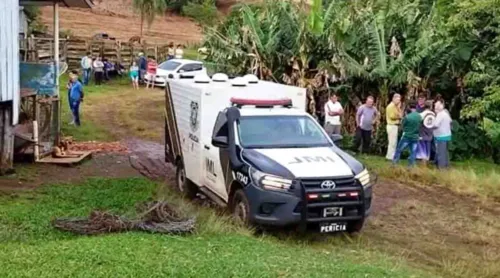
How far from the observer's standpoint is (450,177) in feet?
51.0

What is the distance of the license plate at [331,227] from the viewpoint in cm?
1046

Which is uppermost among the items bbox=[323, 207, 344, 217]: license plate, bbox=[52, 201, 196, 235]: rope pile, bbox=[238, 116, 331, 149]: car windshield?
bbox=[238, 116, 331, 149]: car windshield

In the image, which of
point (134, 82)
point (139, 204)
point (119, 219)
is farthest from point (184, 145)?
point (134, 82)

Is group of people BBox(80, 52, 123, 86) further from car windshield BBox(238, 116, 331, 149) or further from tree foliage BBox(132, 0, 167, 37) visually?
car windshield BBox(238, 116, 331, 149)

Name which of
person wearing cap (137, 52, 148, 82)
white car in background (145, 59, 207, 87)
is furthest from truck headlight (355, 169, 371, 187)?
person wearing cap (137, 52, 148, 82)

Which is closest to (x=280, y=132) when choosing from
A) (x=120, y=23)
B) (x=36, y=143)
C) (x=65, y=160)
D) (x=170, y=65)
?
(x=65, y=160)

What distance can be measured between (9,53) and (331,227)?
24.6 feet

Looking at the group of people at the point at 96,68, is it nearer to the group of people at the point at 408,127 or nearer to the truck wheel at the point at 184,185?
the group of people at the point at 408,127

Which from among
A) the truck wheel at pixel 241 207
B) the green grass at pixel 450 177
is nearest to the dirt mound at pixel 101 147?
the green grass at pixel 450 177

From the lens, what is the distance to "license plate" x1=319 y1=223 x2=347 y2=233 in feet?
34.3

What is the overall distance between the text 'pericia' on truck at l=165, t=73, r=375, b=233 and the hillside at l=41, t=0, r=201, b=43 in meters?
34.4

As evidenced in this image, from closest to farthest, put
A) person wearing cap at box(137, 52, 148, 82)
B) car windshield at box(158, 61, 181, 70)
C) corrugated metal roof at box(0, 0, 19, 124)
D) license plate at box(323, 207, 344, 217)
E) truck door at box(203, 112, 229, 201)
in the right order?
1. license plate at box(323, 207, 344, 217)
2. truck door at box(203, 112, 229, 201)
3. corrugated metal roof at box(0, 0, 19, 124)
4. car windshield at box(158, 61, 181, 70)
5. person wearing cap at box(137, 52, 148, 82)

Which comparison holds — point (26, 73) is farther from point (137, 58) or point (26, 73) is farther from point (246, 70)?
point (137, 58)

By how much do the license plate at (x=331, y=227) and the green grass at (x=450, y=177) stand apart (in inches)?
194
